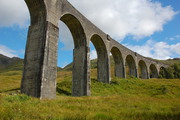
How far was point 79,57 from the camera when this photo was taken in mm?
19328

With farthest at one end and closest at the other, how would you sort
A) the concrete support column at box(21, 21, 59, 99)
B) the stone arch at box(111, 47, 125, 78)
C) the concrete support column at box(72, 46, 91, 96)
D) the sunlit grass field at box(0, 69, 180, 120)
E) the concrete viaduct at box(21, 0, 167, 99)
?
1. the stone arch at box(111, 47, 125, 78)
2. the concrete support column at box(72, 46, 91, 96)
3. the concrete viaduct at box(21, 0, 167, 99)
4. the concrete support column at box(21, 21, 59, 99)
5. the sunlit grass field at box(0, 69, 180, 120)

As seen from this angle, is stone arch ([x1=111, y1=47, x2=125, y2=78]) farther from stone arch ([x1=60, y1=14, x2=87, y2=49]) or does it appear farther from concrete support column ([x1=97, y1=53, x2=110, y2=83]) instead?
stone arch ([x1=60, y1=14, x2=87, y2=49])

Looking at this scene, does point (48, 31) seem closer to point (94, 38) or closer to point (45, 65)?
point (45, 65)

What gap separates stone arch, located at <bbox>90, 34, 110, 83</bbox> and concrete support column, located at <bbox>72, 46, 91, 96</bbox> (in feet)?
18.4

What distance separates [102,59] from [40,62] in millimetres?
14534

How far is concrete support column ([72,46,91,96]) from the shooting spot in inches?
694

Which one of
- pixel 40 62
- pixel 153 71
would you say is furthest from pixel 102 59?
pixel 153 71

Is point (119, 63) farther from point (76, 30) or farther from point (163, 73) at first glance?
point (163, 73)

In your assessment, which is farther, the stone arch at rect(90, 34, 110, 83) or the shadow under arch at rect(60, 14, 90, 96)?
the stone arch at rect(90, 34, 110, 83)

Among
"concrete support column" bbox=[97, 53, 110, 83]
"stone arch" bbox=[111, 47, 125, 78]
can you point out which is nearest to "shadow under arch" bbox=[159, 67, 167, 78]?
"stone arch" bbox=[111, 47, 125, 78]

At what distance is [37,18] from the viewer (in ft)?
45.0

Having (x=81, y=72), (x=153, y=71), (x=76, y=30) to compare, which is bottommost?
(x=81, y=72)

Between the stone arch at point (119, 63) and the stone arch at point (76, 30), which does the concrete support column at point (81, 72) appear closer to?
the stone arch at point (76, 30)

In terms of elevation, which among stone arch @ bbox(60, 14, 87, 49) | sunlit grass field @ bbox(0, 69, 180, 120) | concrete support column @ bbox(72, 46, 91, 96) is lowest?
sunlit grass field @ bbox(0, 69, 180, 120)
